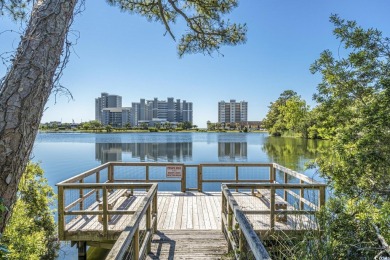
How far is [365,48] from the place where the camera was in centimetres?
474

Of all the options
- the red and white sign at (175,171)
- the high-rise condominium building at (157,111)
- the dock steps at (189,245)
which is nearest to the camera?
the dock steps at (189,245)

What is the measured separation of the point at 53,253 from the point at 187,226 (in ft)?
11.3

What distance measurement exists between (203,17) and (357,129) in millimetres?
3419

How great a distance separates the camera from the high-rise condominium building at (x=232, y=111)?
141 metres

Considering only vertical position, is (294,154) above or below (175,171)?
below

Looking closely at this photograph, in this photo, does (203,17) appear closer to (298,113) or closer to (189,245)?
(189,245)

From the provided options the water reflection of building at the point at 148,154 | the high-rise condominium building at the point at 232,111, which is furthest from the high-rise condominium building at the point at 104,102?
the water reflection of building at the point at 148,154

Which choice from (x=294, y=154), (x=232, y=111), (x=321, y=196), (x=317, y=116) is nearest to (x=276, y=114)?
(x=294, y=154)

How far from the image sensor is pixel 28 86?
1.55 metres

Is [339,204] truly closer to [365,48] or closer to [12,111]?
[365,48]

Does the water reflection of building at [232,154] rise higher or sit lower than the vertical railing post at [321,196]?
lower

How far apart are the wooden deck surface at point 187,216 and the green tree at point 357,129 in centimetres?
75

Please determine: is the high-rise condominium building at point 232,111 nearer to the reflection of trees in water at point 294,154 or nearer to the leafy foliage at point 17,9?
the reflection of trees in water at point 294,154

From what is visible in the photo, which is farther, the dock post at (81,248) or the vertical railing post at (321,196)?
the dock post at (81,248)
